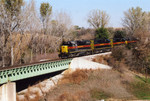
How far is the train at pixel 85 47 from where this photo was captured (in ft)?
104

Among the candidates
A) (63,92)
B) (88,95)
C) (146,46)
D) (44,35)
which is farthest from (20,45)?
(146,46)

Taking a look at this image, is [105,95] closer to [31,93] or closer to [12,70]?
[31,93]

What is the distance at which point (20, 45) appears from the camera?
39.3 metres

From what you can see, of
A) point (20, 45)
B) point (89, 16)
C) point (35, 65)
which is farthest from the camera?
point (89, 16)

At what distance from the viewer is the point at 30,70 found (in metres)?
24.4

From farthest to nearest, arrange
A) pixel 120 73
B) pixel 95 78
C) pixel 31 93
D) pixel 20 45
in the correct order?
pixel 20 45 → pixel 120 73 → pixel 95 78 → pixel 31 93

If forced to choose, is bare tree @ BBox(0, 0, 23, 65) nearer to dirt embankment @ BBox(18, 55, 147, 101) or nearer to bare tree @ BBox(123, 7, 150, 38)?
dirt embankment @ BBox(18, 55, 147, 101)

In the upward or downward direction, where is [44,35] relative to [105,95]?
upward

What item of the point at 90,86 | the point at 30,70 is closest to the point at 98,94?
the point at 90,86

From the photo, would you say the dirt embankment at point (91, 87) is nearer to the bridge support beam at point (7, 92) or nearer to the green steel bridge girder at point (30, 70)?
the green steel bridge girder at point (30, 70)

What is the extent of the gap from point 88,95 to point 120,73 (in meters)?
12.6

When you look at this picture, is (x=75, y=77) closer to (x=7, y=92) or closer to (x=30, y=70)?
(x=30, y=70)

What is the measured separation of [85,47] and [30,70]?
46.9 feet

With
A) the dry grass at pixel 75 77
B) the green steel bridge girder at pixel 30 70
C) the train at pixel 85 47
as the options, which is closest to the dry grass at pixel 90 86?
the dry grass at pixel 75 77
